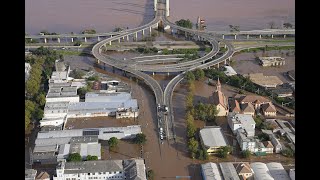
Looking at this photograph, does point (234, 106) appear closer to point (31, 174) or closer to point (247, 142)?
point (247, 142)

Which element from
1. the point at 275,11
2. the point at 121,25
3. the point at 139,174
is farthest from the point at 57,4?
the point at 139,174

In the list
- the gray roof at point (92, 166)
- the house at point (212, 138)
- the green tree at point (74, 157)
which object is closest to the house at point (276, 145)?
the house at point (212, 138)

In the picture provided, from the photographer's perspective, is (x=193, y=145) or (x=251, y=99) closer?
(x=193, y=145)

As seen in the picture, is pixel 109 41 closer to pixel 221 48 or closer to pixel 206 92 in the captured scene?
pixel 221 48

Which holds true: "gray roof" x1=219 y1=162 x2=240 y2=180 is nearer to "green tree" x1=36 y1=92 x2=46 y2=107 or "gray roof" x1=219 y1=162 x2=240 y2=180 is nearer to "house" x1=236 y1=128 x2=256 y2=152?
"house" x1=236 y1=128 x2=256 y2=152

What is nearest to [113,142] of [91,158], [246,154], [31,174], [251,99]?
[91,158]

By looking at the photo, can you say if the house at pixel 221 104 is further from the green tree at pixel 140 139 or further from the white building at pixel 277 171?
the white building at pixel 277 171
